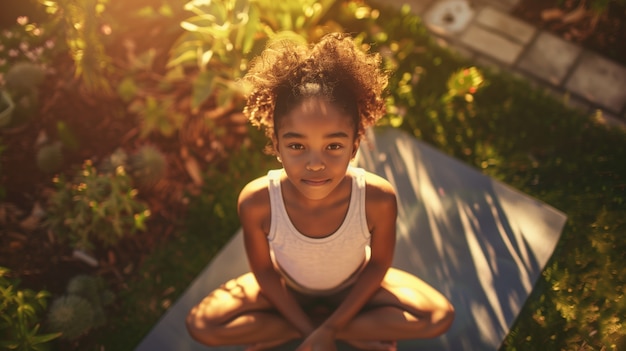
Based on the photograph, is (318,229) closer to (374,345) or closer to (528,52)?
(374,345)

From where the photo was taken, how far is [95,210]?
277 cm

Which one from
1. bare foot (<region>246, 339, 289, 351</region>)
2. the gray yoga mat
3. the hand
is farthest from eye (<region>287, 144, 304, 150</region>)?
the gray yoga mat

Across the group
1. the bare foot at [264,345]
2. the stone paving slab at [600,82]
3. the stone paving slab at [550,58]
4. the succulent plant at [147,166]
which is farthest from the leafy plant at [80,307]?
the stone paving slab at [600,82]

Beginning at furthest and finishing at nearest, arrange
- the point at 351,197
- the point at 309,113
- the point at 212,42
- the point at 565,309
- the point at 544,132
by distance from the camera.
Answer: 1. the point at 544,132
2. the point at 212,42
3. the point at 565,309
4. the point at 351,197
5. the point at 309,113

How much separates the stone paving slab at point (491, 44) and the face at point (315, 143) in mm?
2452

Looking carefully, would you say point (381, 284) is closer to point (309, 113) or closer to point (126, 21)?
point (309, 113)

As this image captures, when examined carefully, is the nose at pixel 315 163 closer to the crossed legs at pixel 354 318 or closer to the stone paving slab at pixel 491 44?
the crossed legs at pixel 354 318

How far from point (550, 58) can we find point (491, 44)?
44 cm

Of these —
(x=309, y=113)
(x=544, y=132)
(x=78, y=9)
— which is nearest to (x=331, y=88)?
(x=309, y=113)

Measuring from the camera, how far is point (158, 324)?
2.75 metres

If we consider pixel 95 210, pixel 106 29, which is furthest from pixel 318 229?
pixel 106 29

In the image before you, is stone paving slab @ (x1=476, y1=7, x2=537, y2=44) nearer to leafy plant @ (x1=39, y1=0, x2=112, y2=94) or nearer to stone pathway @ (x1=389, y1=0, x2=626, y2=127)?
stone pathway @ (x1=389, y1=0, x2=626, y2=127)

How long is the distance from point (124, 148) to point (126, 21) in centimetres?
115

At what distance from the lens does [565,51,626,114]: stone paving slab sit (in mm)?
3561
